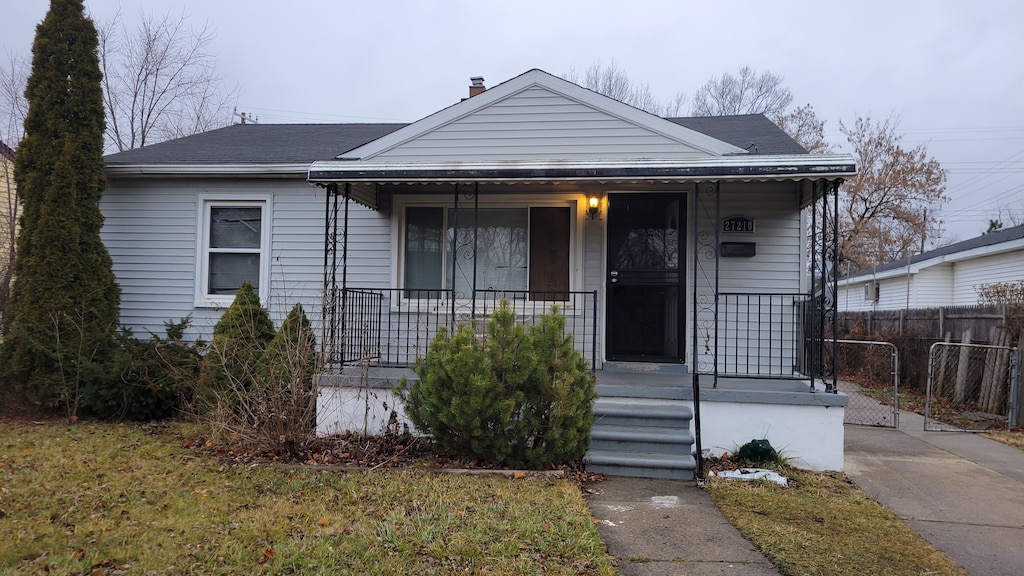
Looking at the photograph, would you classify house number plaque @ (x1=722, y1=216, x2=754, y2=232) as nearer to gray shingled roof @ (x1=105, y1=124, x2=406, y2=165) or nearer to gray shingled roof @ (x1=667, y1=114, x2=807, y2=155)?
gray shingled roof @ (x1=667, y1=114, x2=807, y2=155)

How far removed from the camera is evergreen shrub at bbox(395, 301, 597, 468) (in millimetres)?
5145

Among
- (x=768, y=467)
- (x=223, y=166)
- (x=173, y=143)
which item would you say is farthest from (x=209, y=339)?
(x=768, y=467)

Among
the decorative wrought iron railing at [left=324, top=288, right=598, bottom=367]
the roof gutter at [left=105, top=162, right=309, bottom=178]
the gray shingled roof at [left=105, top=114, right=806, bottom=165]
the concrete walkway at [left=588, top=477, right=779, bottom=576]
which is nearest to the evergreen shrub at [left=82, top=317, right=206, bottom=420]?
the decorative wrought iron railing at [left=324, top=288, right=598, bottom=367]

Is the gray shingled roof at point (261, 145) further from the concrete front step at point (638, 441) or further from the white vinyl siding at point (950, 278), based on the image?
the white vinyl siding at point (950, 278)

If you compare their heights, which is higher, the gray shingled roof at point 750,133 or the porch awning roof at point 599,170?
the gray shingled roof at point 750,133

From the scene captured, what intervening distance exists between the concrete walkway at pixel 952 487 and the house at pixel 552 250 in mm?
686

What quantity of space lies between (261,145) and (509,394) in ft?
21.6

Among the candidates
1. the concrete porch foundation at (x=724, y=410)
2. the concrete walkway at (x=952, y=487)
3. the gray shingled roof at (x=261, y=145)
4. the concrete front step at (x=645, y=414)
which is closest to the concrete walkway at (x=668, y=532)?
the concrete front step at (x=645, y=414)

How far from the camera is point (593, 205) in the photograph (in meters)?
7.68

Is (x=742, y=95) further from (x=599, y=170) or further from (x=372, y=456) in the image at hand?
(x=372, y=456)

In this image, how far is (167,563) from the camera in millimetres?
3367

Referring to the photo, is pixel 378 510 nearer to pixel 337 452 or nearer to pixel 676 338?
pixel 337 452

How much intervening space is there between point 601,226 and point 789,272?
2.23 meters

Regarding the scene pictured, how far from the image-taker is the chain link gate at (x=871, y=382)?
9.13m
